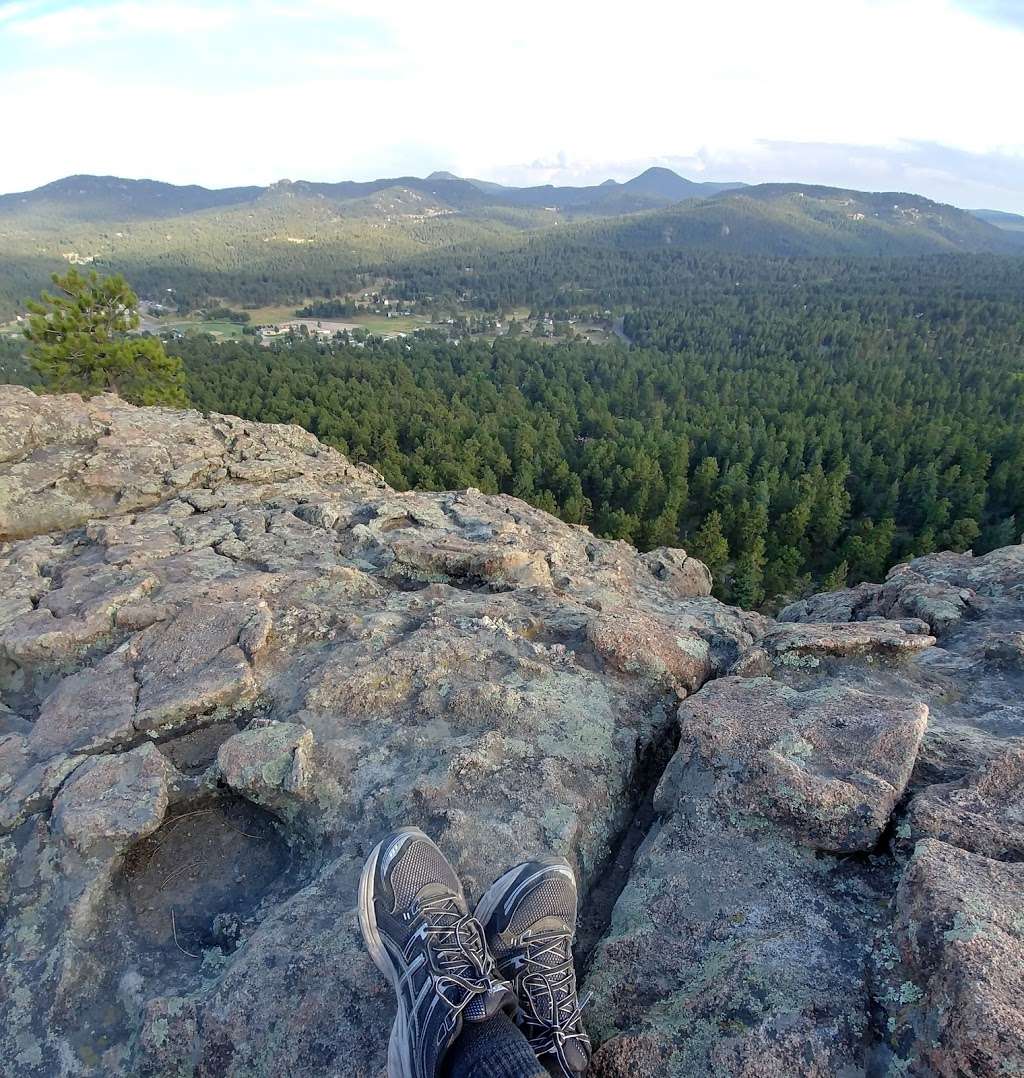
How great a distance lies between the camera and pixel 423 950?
4301 millimetres

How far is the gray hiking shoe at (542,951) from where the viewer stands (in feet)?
13.4

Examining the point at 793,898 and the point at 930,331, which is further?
the point at 930,331

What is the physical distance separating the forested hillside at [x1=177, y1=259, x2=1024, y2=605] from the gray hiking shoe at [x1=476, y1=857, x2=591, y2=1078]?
1277 inches

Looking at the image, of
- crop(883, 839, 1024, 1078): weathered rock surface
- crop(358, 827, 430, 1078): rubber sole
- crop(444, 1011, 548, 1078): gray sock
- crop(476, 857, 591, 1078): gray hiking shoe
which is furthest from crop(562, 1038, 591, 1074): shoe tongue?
crop(883, 839, 1024, 1078): weathered rock surface

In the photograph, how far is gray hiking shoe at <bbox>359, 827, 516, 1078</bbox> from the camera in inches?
154

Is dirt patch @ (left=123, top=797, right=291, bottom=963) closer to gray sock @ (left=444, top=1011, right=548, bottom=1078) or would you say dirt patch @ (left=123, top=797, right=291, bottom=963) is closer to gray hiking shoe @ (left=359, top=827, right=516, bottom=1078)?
gray hiking shoe @ (left=359, top=827, right=516, bottom=1078)

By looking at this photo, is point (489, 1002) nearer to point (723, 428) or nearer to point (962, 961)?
point (962, 961)

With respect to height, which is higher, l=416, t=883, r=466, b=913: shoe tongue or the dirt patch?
l=416, t=883, r=466, b=913: shoe tongue

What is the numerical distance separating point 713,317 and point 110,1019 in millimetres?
153163

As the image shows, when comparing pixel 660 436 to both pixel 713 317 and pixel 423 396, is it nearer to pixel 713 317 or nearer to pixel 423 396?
pixel 423 396

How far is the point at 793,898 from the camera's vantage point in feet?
16.0

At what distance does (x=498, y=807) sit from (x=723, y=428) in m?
57.5

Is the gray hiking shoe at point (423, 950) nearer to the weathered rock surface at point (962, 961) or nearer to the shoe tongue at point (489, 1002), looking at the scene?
the shoe tongue at point (489, 1002)

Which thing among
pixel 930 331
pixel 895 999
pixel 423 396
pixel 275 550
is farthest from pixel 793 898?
pixel 930 331
